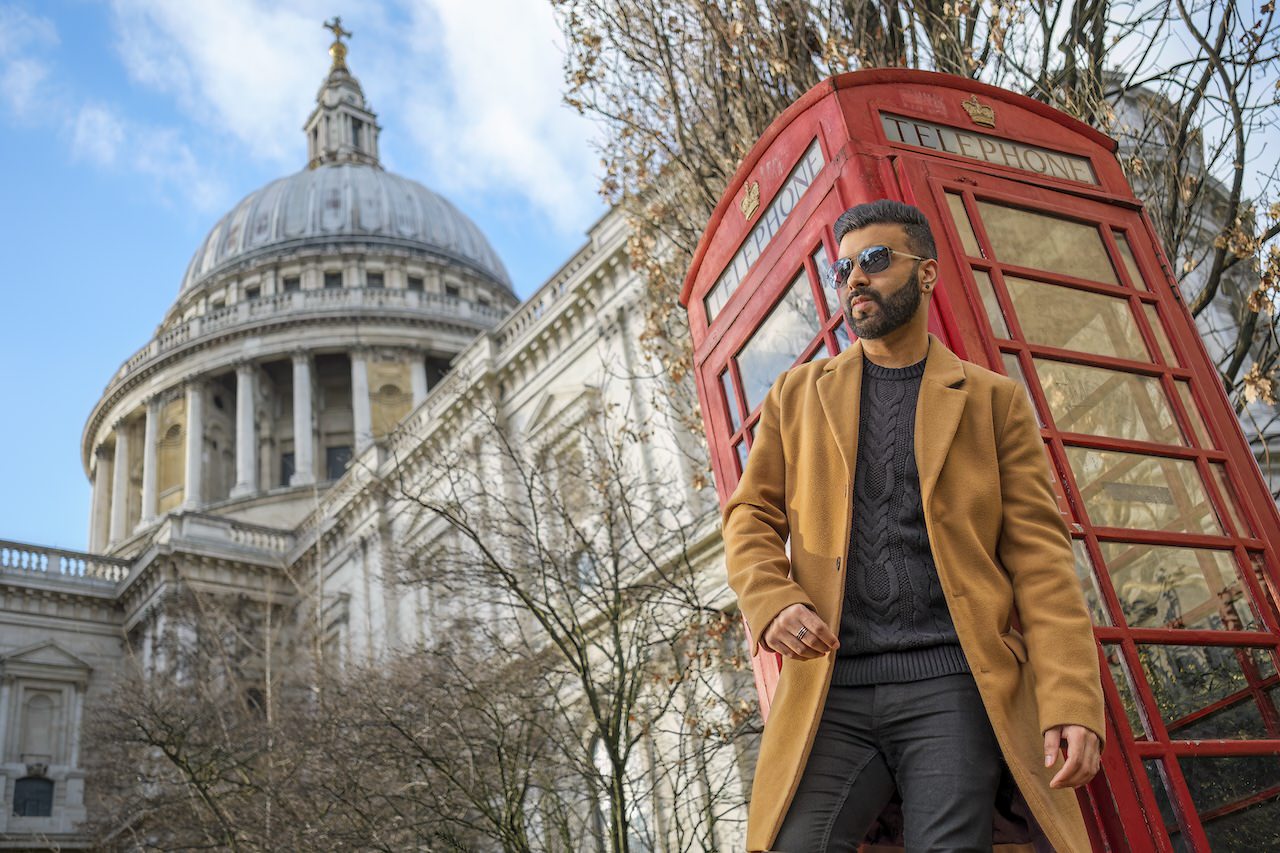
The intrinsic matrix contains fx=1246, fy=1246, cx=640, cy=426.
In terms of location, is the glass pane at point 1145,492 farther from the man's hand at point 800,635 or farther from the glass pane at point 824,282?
the man's hand at point 800,635

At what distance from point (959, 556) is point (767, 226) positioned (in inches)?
95.9

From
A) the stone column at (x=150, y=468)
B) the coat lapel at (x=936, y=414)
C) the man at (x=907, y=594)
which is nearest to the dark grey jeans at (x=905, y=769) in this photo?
the man at (x=907, y=594)

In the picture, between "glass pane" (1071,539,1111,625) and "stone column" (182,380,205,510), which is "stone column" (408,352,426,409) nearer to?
"stone column" (182,380,205,510)

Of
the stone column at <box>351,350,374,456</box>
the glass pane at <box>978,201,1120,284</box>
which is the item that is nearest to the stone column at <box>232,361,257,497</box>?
the stone column at <box>351,350,374,456</box>

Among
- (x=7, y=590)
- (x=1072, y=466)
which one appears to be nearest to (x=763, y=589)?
(x=1072, y=466)

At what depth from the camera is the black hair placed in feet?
11.5

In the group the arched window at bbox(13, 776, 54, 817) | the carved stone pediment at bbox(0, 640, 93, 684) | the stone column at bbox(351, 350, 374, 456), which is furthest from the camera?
the stone column at bbox(351, 350, 374, 456)

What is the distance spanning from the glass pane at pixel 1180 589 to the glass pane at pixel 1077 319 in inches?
29.9

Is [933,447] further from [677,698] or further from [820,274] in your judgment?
[677,698]

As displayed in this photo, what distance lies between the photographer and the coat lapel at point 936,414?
3229mm

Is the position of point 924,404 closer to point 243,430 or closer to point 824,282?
point 824,282

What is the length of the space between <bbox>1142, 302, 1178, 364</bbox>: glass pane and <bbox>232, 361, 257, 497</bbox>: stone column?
43.8 metres

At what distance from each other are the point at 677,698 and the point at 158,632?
23.5 m

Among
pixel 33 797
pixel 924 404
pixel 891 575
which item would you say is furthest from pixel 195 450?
pixel 891 575
